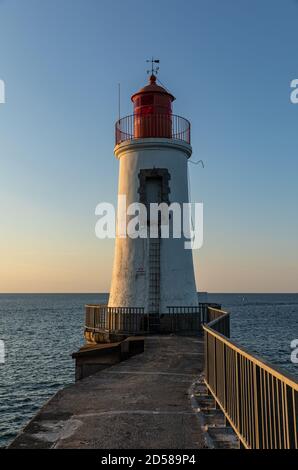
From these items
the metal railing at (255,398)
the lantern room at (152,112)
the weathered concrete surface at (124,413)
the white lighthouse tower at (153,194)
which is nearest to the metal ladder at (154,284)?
the white lighthouse tower at (153,194)

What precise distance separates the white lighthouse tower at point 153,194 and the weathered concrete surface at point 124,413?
680 centimetres

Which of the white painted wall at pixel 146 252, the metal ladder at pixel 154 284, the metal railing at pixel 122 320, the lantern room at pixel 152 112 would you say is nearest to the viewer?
the metal railing at pixel 122 320

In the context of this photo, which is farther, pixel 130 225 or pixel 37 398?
pixel 37 398

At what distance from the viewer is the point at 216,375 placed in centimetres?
709

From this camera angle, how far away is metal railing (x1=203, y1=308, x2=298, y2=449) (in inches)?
147

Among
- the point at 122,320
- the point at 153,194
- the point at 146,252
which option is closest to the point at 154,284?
the point at 146,252

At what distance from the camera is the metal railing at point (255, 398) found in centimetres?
373

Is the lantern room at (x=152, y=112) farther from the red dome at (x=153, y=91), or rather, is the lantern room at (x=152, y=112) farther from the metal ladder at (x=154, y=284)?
the metal ladder at (x=154, y=284)

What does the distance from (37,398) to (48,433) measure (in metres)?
16.2

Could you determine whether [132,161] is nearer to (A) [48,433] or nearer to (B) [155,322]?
(B) [155,322]

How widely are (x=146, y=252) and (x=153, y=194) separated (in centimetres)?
236

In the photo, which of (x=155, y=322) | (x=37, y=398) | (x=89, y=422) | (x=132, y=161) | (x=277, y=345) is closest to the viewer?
(x=89, y=422)

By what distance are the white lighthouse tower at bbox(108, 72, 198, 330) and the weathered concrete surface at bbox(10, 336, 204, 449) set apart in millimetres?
6802
